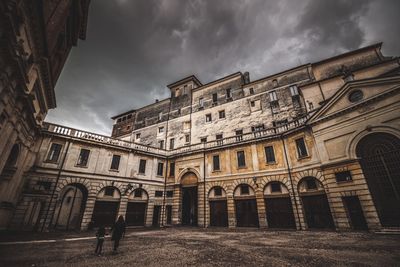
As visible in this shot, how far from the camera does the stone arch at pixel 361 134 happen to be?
12.1m

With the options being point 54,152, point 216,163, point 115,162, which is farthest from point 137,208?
point 216,163

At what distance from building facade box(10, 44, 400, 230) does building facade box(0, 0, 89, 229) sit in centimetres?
169

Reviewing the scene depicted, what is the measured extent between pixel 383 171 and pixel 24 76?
2370 centimetres

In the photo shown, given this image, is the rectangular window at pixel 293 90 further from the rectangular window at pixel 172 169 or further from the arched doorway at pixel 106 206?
the arched doorway at pixel 106 206

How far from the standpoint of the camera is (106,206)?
19.4 meters

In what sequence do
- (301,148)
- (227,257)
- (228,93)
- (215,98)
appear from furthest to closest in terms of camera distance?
1. (215,98)
2. (228,93)
3. (301,148)
4. (227,257)

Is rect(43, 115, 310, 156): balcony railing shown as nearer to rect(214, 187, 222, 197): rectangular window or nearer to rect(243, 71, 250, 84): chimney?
rect(214, 187, 222, 197): rectangular window

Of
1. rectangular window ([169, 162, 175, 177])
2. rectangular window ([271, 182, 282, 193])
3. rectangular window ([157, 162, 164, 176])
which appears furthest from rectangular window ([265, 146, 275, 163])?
rectangular window ([157, 162, 164, 176])

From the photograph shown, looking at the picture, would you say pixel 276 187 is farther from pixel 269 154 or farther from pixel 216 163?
pixel 216 163

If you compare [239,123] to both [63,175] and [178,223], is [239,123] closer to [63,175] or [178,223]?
[178,223]

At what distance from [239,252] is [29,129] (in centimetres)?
1824

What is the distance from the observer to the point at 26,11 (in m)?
8.66

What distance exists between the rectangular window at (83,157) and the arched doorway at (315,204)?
2214 cm

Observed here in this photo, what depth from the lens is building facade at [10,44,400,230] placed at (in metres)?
13.0
